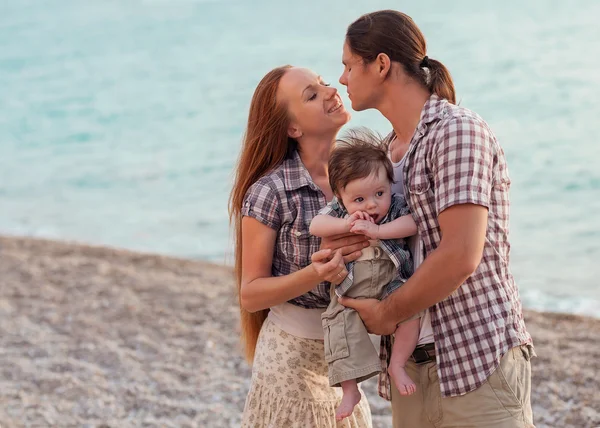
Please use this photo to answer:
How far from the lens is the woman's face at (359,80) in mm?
2459

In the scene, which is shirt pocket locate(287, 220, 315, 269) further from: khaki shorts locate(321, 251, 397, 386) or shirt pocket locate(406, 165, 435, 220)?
shirt pocket locate(406, 165, 435, 220)

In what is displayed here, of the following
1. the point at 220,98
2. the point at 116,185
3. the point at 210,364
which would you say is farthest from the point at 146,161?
the point at 210,364

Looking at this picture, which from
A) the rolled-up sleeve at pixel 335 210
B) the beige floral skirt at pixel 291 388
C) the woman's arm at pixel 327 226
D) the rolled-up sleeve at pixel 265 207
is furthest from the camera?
the beige floral skirt at pixel 291 388

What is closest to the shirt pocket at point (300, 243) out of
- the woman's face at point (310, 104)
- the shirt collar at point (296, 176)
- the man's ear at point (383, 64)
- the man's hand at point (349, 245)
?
the shirt collar at point (296, 176)

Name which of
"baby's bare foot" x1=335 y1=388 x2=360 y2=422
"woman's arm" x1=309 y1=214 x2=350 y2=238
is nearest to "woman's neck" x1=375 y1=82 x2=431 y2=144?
"woman's arm" x1=309 y1=214 x2=350 y2=238

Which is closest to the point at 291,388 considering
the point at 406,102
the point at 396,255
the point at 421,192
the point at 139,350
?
the point at 396,255

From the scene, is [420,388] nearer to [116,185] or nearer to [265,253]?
[265,253]

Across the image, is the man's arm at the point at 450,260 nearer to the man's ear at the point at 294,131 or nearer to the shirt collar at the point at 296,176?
the shirt collar at the point at 296,176

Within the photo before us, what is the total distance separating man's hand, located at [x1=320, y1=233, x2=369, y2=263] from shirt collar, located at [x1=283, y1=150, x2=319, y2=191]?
0.30 m

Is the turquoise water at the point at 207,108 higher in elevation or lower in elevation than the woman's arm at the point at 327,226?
higher

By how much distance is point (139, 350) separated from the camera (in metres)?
5.61

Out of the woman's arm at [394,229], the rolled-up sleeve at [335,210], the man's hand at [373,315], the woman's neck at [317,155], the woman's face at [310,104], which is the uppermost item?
the woman's face at [310,104]

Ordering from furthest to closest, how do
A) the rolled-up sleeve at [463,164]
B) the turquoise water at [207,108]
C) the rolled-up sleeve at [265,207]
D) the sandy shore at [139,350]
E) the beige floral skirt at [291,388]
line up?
the turquoise water at [207,108]
the sandy shore at [139,350]
the beige floral skirt at [291,388]
the rolled-up sleeve at [265,207]
the rolled-up sleeve at [463,164]

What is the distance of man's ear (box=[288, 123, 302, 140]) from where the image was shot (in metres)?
2.84
